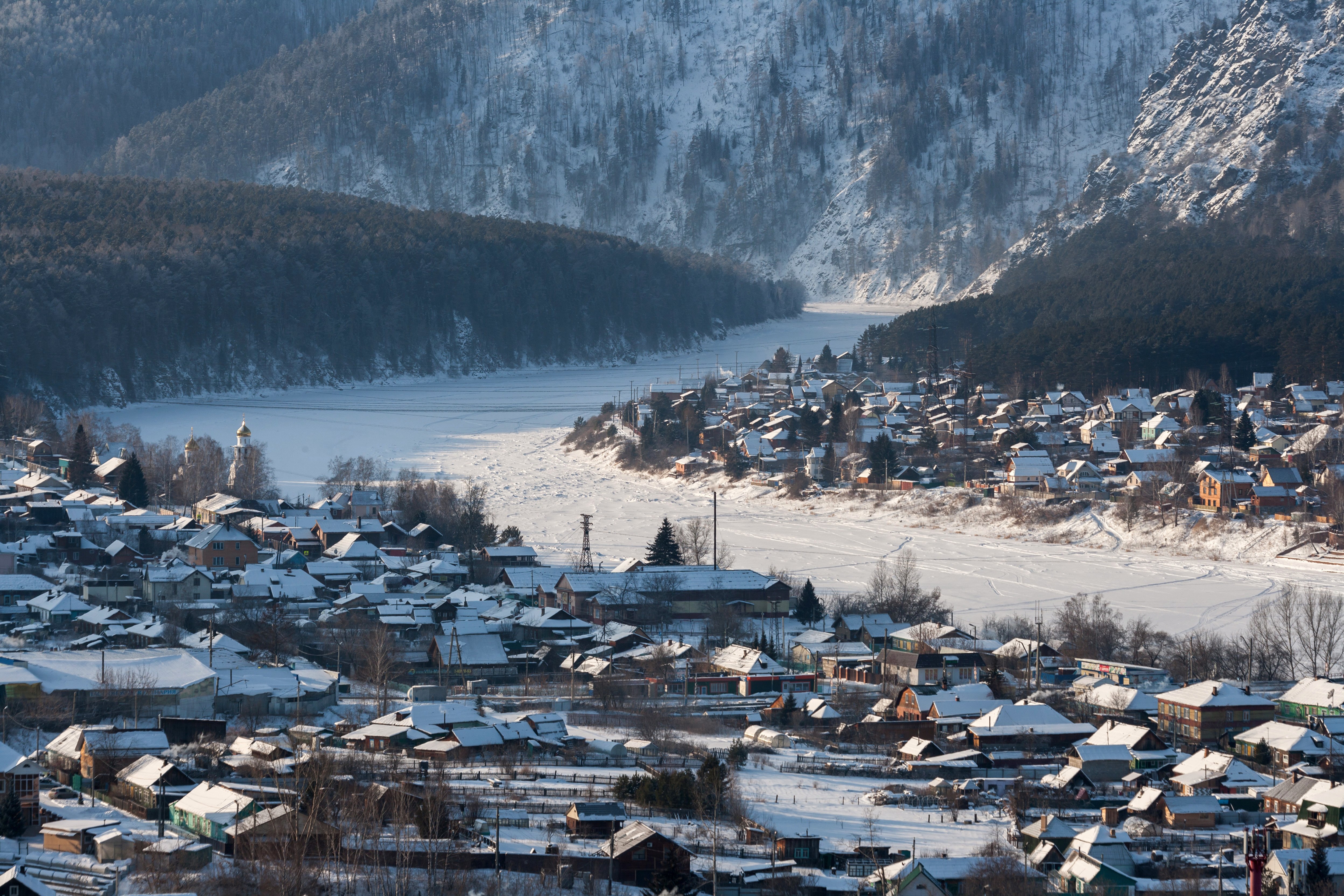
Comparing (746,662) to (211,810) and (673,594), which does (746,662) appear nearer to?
(673,594)

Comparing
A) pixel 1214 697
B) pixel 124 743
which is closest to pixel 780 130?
pixel 1214 697

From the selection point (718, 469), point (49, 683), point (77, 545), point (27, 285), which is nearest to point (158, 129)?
point (27, 285)

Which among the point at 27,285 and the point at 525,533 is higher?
the point at 27,285

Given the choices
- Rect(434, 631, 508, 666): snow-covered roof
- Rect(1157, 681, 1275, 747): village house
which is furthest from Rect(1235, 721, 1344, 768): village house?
Rect(434, 631, 508, 666): snow-covered roof

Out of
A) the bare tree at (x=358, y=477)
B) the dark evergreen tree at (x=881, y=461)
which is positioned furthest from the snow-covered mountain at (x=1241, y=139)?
the bare tree at (x=358, y=477)

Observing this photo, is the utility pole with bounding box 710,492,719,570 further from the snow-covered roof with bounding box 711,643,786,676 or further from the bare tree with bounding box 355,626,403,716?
the bare tree with bounding box 355,626,403,716

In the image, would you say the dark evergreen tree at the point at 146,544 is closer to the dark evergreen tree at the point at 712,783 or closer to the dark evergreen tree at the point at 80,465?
the dark evergreen tree at the point at 80,465

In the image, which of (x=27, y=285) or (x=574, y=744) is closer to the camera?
(x=574, y=744)

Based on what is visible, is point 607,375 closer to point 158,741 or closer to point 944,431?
point 944,431
